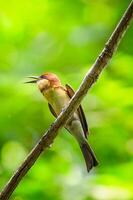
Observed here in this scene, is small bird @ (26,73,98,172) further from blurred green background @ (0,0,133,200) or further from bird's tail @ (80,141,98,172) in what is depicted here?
blurred green background @ (0,0,133,200)

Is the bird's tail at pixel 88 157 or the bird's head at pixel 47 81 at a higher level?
the bird's head at pixel 47 81

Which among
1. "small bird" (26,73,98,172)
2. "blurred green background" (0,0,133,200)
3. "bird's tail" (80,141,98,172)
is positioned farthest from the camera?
"blurred green background" (0,0,133,200)

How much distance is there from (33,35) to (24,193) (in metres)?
0.96

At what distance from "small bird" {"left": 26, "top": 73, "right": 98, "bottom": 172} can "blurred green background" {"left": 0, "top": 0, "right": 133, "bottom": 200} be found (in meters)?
0.16

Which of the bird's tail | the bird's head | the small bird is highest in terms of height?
the bird's head

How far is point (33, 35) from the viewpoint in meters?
2.85

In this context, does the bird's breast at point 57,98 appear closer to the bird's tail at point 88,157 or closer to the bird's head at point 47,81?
the bird's head at point 47,81

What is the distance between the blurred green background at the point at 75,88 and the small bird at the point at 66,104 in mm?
160

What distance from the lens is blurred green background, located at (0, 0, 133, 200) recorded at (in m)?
2.28

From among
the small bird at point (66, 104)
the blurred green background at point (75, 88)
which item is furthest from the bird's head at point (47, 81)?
the blurred green background at point (75, 88)

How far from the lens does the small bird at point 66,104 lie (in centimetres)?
216

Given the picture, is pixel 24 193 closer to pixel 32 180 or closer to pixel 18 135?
pixel 32 180

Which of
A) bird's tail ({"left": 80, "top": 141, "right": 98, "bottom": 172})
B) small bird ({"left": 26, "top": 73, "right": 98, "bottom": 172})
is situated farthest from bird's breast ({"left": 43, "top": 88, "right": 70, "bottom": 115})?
bird's tail ({"left": 80, "top": 141, "right": 98, "bottom": 172})

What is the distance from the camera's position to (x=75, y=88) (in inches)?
102
